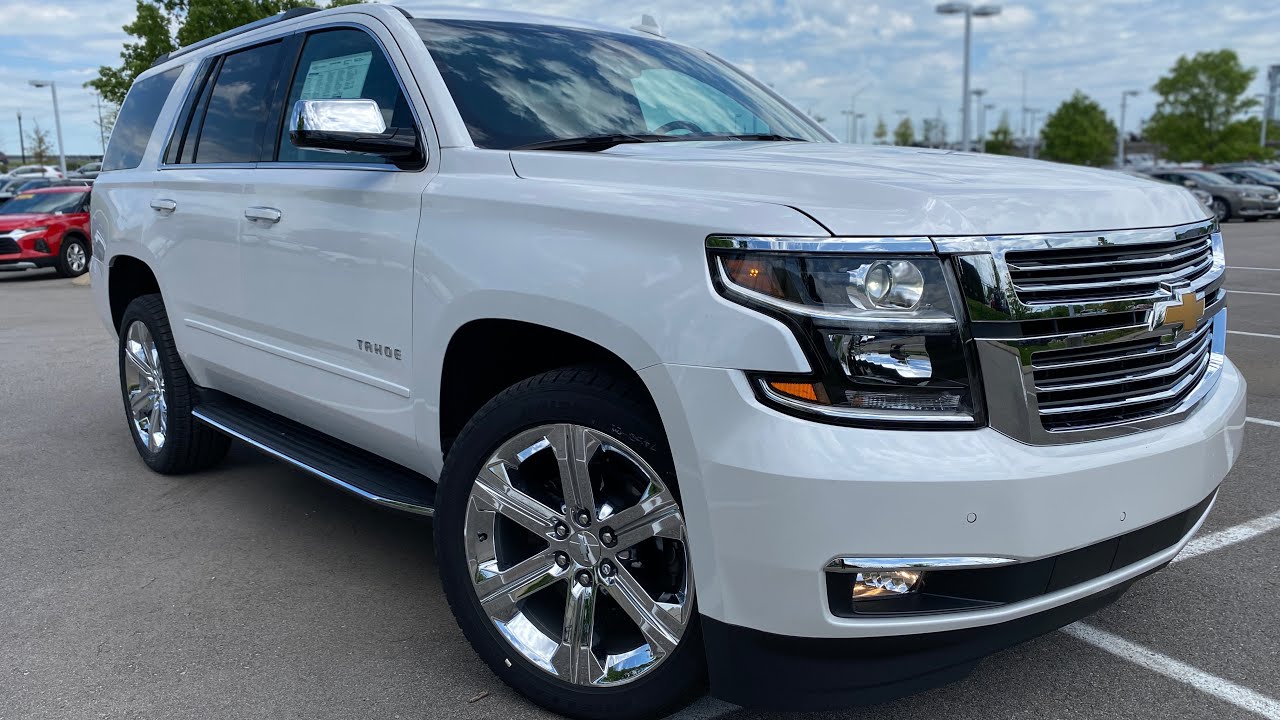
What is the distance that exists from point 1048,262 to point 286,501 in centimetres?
350

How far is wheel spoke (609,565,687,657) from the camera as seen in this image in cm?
236

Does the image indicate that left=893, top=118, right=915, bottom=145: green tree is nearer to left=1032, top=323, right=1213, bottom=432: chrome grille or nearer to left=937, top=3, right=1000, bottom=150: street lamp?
left=937, top=3, right=1000, bottom=150: street lamp

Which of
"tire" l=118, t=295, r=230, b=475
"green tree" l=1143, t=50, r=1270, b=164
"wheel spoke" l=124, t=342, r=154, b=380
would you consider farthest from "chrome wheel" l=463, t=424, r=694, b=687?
"green tree" l=1143, t=50, r=1270, b=164

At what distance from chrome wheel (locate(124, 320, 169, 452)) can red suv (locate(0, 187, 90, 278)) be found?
47.2 ft

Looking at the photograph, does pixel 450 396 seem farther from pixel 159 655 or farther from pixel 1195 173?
pixel 1195 173

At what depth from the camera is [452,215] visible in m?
2.80

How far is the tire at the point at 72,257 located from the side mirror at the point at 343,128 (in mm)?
17239

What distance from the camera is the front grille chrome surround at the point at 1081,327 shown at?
6.73 feet

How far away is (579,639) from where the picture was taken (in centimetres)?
256

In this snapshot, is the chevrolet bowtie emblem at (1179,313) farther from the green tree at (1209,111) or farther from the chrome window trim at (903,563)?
the green tree at (1209,111)

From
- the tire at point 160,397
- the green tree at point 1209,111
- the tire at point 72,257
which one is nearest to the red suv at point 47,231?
the tire at point 72,257

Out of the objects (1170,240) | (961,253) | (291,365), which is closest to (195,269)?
(291,365)

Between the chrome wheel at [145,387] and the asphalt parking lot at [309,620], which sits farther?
the chrome wheel at [145,387]

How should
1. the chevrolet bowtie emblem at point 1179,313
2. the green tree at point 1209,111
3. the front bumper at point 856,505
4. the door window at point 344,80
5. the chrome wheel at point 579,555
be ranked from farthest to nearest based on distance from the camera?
the green tree at point 1209,111 → the door window at point 344,80 → the chrome wheel at point 579,555 → the chevrolet bowtie emblem at point 1179,313 → the front bumper at point 856,505
